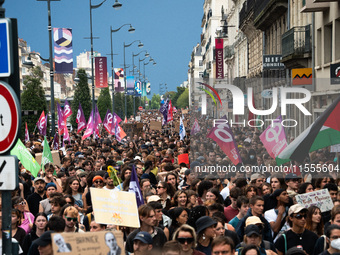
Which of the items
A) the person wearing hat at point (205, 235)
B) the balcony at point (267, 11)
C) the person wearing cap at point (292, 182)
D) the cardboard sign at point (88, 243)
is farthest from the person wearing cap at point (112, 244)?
the balcony at point (267, 11)

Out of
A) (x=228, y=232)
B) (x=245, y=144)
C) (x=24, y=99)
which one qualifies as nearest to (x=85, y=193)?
(x=228, y=232)

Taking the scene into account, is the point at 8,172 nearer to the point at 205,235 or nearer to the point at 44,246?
the point at 44,246

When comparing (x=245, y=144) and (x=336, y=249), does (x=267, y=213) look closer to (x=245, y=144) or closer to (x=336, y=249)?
(x=336, y=249)

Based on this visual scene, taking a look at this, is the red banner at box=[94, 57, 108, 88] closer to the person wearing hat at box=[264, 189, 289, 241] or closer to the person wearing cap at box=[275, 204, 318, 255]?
the person wearing hat at box=[264, 189, 289, 241]

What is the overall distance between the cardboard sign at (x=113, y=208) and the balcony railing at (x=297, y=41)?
21.7 metres

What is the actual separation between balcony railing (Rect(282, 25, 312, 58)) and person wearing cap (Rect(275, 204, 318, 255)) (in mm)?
21161

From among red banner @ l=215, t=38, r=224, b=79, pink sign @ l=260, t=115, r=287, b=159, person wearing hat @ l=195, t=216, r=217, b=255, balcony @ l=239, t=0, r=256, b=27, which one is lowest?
person wearing hat @ l=195, t=216, r=217, b=255

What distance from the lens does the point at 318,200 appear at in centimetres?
930

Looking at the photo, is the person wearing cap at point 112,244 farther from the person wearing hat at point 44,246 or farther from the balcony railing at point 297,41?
the balcony railing at point 297,41

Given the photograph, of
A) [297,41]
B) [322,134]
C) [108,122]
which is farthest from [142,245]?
[108,122]

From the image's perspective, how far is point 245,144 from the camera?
2194cm

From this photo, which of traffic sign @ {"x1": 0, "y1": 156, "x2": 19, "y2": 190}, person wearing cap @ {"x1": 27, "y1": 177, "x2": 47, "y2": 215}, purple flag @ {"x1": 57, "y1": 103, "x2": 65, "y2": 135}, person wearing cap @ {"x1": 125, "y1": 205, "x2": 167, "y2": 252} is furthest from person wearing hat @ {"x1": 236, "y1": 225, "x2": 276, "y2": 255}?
purple flag @ {"x1": 57, "y1": 103, "x2": 65, "y2": 135}

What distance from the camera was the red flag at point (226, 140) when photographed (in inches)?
594

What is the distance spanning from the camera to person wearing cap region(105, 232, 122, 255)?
18.5ft
